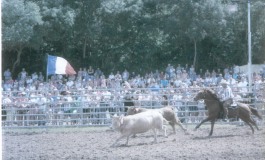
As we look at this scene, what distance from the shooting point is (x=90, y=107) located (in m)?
18.8

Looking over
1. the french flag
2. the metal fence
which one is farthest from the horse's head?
the french flag

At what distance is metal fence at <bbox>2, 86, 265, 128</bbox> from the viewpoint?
1873cm

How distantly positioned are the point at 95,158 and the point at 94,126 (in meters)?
8.55

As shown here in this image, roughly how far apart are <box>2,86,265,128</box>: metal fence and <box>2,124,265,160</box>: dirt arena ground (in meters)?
1.34

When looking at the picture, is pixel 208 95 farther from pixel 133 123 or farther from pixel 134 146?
pixel 134 146

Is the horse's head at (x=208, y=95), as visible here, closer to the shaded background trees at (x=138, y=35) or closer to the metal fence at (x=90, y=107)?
the metal fence at (x=90, y=107)

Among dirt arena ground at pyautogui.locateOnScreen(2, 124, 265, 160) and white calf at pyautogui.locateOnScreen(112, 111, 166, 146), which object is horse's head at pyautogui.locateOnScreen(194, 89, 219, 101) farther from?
white calf at pyautogui.locateOnScreen(112, 111, 166, 146)

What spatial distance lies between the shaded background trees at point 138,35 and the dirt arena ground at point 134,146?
17.5 m

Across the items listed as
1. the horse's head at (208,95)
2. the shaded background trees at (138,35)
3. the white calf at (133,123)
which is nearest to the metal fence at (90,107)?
the horse's head at (208,95)

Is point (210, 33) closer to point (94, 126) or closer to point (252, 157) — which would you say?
point (94, 126)

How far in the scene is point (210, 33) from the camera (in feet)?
118

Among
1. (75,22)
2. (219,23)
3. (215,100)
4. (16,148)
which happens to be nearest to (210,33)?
(219,23)

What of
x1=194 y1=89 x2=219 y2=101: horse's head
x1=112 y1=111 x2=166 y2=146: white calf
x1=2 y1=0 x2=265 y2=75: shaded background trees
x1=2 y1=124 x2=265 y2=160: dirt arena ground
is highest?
x1=2 y1=0 x2=265 y2=75: shaded background trees

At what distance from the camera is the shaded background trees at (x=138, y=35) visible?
34.2m
